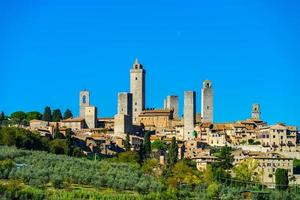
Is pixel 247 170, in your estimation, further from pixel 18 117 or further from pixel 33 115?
pixel 18 117

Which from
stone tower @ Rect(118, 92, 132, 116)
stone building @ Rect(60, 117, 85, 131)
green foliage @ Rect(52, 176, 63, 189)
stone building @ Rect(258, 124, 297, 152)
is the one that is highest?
stone tower @ Rect(118, 92, 132, 116)

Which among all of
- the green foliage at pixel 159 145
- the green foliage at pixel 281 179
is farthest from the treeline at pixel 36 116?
the green foliage at pixel 281 179

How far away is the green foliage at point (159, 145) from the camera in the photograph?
59.4m

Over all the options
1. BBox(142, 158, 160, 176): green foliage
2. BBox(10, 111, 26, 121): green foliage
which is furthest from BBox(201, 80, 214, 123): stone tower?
BBox(142, 158, 160, 176): green foliage

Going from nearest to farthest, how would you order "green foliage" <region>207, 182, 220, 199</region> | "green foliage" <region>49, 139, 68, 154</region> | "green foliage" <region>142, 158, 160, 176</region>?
"green foliage" <region>207, 182, 220, 199</region> < "green foliage" <region>142, 158, 160, 176</region> < "green foliage" <region>49, 139, 68, 154</region>

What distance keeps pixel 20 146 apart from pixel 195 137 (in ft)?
65.6

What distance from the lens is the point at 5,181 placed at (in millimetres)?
35656

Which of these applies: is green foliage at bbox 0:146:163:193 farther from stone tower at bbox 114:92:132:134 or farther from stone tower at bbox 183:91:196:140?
stone tower at bbox 183:91:196:140

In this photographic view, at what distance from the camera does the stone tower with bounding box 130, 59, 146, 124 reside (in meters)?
72.4

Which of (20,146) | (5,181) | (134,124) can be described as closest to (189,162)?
(20,146)

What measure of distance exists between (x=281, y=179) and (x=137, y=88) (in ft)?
84.8

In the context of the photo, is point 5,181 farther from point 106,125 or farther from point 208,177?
point 106,125

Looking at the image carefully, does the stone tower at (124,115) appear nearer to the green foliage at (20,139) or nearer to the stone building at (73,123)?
the stone building at (73,123)

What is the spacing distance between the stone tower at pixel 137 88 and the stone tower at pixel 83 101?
11.2ft
